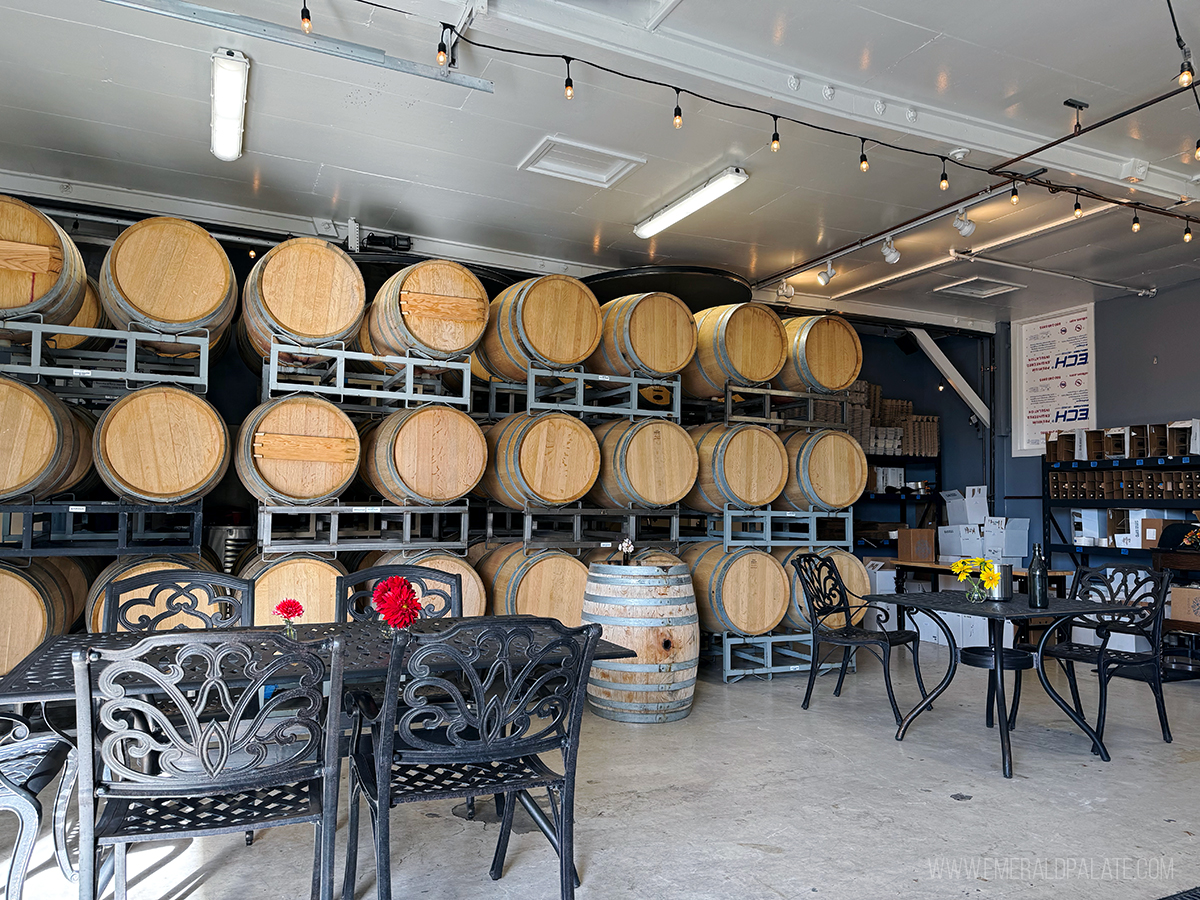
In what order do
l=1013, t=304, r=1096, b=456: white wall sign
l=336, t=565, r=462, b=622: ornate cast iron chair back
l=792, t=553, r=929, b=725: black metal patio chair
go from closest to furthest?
l=336, t=565, r=462, b=622: ornate cast iron chair back
l=792, t=553, r=929, b=725: black metal patio chair
l=1013, t=304, r=1096, b=456: white wall sign

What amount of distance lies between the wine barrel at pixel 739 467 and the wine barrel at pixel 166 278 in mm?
3271

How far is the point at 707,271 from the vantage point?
707 centimetres

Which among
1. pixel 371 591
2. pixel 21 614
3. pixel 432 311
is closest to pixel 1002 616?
pixel 371 591

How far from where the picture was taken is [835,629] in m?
5.25

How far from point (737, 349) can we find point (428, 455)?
247cm

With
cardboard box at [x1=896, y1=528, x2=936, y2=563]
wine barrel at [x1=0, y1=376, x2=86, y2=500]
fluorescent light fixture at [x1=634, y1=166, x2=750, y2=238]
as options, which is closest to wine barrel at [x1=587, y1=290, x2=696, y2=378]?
fluorescent light fixture at [x1=634, y1=166, x2=750, y2=238]

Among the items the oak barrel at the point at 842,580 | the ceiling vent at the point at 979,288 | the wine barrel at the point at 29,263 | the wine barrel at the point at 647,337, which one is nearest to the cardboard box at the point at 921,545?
the ceiling vent at the point at 979,288

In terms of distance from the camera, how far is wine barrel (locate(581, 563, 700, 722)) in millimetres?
4496

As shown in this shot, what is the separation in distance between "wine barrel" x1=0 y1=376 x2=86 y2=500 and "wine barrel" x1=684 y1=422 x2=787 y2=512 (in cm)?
388

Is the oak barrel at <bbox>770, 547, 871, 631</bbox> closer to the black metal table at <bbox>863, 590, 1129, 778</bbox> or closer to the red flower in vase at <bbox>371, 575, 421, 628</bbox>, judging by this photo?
the black metal table at <bbox>863, 590, 1129, 778</bbox>

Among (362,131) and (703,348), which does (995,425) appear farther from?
(362,131)

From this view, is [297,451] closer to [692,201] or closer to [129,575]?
[129,575]

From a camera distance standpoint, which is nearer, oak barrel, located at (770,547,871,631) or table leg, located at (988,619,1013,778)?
table leg, located at (988,619,1013,778)

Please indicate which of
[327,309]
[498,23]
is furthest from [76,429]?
[498,23]
